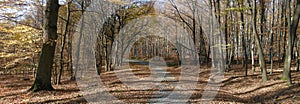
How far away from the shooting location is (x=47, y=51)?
898cm

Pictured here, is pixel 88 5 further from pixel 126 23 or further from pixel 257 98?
pixel 257 98

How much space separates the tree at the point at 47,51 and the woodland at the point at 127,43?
35 mm

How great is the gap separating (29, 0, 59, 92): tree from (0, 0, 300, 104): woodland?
0.12 ft

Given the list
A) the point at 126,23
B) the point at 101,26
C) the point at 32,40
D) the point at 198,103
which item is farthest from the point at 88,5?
the point at 198,103

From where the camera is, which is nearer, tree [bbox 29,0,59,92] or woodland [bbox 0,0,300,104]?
tree [bbox 29,0,59,92]

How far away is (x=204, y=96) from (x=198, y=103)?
1570mm

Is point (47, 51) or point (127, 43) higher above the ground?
point (127, 43)

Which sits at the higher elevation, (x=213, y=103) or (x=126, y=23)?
(x=126, y=23)

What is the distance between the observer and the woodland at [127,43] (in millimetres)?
9039

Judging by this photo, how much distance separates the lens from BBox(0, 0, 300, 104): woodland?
9039 millimetres

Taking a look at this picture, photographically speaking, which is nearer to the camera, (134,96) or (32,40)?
(134,96)

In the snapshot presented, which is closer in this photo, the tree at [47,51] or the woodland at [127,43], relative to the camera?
the tree at [47,51]

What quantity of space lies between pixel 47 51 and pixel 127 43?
19.4 m

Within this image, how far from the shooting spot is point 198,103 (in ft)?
26.3
